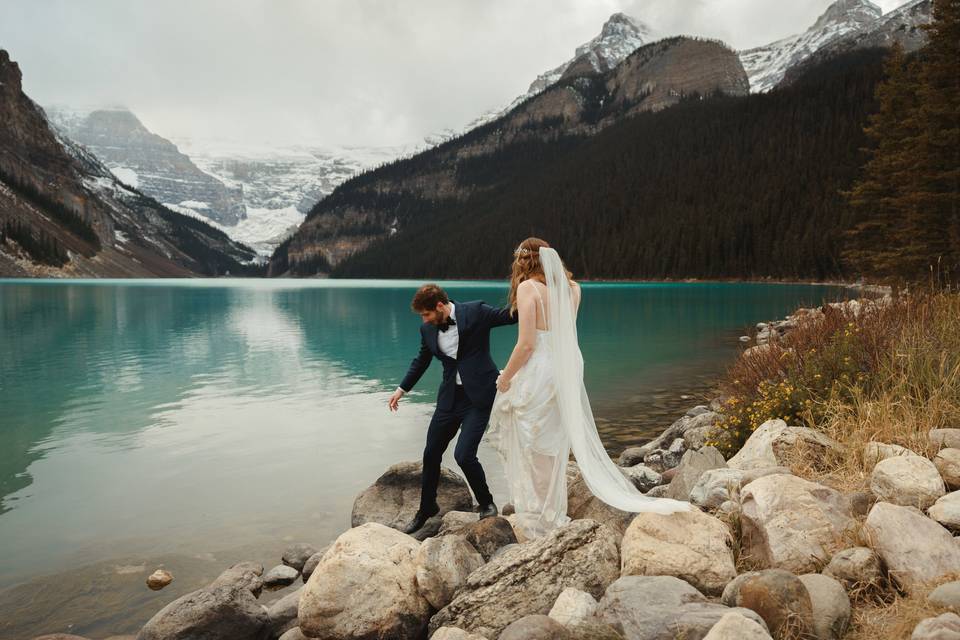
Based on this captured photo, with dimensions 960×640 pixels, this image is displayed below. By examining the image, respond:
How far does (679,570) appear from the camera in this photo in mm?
3951

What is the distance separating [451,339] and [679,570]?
2780 millimetres

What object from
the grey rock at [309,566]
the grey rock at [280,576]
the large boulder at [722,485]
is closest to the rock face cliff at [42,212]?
the grey rock at [280,576]

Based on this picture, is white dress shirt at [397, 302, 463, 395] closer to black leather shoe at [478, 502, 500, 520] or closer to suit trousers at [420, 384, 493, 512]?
suit trousers at [420, 384, 493, 512]

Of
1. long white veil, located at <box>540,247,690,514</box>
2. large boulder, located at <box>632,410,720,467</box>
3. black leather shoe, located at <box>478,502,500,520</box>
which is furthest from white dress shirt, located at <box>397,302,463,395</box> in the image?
large boulder, located at <box>632,410,720,467</box>

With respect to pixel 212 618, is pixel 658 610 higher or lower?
higher

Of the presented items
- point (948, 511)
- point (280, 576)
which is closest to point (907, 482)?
point (948, 511)

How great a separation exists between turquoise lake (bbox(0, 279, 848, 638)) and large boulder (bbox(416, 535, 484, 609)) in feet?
7.68

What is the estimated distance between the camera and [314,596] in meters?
4.47

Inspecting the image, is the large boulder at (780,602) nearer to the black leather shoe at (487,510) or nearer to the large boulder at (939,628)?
the large boulder at (939,628)

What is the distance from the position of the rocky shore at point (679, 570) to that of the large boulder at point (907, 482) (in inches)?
0.4

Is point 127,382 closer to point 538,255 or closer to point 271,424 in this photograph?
point 271,424

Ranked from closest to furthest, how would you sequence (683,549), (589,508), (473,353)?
(683,549) < (589,508) < (473,353)

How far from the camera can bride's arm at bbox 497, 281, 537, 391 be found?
196 inches

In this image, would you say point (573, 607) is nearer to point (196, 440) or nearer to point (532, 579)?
point (532, 579)
